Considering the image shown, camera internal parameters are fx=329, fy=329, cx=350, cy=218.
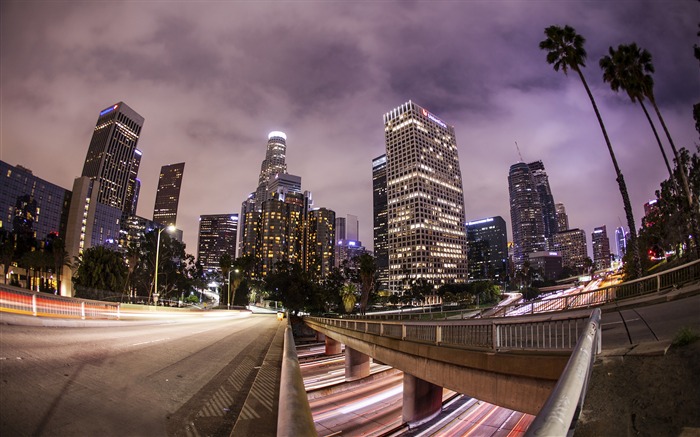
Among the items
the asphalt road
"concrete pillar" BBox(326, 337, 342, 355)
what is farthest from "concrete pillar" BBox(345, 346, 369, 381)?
the asphalt road

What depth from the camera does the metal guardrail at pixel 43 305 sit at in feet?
38.2

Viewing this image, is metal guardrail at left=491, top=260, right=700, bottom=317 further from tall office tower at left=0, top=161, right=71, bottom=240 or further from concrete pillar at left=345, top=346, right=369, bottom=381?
tall office tower at left=0, top=161, right=71, bottom=240

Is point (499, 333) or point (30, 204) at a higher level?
point (30, 204)

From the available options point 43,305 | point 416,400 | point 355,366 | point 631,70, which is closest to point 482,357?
point 416,400

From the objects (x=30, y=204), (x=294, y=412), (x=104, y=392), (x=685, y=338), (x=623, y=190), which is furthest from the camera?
(x=30, y=204)

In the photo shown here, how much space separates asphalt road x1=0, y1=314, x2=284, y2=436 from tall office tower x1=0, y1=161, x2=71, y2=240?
501ft

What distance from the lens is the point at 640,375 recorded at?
5.10 m

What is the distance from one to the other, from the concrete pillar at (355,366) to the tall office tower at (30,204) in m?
141

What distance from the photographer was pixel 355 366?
3241 centimetres

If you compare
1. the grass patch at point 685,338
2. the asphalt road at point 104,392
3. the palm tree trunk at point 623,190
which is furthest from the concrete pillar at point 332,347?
the grass patch at point 685,338

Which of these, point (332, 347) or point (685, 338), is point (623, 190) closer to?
point (685, 338)

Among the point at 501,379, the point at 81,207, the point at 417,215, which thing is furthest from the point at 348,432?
the point at 417,215

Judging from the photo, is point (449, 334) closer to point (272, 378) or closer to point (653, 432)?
point (272, 378)

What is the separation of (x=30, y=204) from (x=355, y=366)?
153 m
